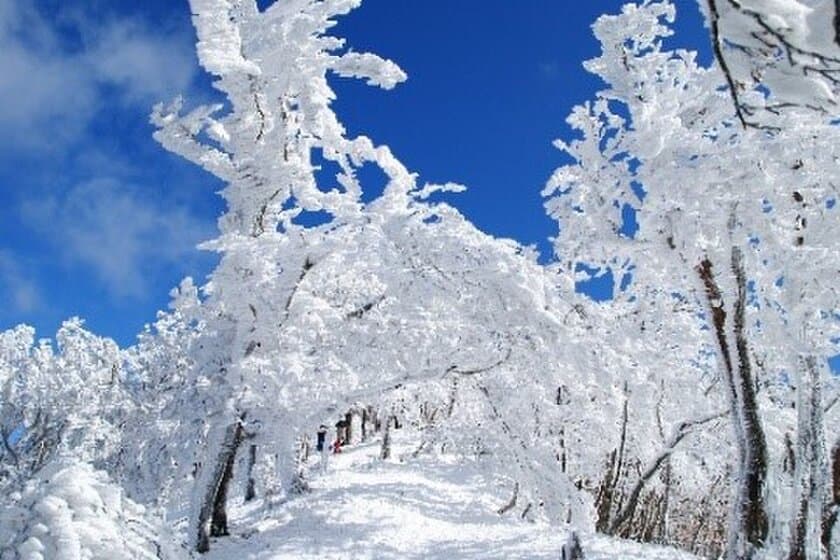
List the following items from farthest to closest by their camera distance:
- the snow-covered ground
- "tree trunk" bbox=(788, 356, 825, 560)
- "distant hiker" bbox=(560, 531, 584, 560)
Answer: the snow-covered ground, "distant hiker" bbox=(560, 531, 584, 560), "tree trunk" bbox=(788, 356, 825, 560)

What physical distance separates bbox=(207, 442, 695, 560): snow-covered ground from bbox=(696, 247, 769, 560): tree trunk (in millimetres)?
4065

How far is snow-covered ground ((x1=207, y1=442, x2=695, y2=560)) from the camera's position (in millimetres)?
14188

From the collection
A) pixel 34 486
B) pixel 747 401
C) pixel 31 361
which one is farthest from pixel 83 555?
pixel 31 361

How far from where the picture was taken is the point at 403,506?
19594mm

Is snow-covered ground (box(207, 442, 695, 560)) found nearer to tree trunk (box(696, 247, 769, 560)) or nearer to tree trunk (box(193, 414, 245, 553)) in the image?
tree trunk (box(193, 414, 245, 553))

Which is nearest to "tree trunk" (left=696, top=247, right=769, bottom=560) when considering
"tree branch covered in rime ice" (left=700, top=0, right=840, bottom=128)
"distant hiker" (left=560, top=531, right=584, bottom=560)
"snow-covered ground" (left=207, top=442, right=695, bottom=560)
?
"distant hiker" (left=560, top=531, right=584, bottom=560)

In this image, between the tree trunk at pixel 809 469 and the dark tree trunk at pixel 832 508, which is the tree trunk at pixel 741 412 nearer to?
the tree trunk at pixel 809 469

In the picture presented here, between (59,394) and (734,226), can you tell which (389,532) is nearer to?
(734,226)

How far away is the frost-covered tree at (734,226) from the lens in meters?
9.38

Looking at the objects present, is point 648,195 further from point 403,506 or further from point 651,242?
point 403,506

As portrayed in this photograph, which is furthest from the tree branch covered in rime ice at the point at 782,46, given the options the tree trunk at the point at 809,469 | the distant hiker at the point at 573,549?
the distant hiker at the point at 573,549

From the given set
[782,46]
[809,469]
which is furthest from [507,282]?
[782,46]

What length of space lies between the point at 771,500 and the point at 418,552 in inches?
302

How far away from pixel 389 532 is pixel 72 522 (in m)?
12.8
